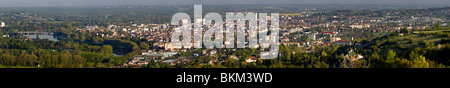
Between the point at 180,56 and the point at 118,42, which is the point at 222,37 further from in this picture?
the point at 118,42

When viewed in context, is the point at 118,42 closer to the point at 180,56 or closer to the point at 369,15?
the point at 180,56
